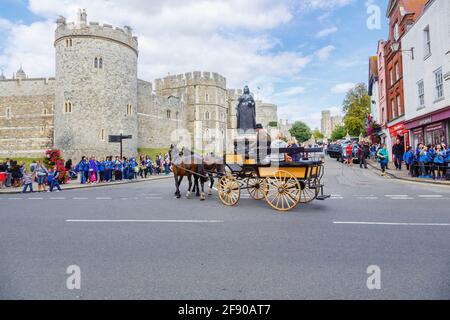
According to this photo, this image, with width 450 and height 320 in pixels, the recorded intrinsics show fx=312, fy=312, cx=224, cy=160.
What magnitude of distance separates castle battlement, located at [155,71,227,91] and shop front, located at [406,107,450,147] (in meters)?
45.7

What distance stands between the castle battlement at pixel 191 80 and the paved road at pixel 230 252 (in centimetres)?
5676

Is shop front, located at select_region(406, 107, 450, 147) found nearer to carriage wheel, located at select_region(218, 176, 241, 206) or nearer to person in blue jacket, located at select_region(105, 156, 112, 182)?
carriage wheel, located at select_region(218, 176, 241, 206)

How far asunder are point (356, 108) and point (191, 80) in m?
31.9

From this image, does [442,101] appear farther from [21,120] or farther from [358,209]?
[21,120]

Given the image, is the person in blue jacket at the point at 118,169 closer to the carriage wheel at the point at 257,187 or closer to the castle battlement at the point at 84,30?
the carriage wheel at the point at 257,187

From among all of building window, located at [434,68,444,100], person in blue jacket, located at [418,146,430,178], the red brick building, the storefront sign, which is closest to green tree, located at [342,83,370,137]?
the red brick building

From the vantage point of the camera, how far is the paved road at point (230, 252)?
341cm

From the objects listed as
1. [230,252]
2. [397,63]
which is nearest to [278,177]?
[230,252]

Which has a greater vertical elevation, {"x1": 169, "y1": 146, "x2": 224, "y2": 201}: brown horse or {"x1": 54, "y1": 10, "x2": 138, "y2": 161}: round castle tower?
{"x1": 54, "y1": 10, "x2": 138, "y2": 161}: round castle tower

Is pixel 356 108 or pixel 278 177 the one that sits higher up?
pixel 356 108

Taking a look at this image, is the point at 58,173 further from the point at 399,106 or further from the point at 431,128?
the point at 399,106

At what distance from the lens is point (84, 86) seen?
34656 millimetres

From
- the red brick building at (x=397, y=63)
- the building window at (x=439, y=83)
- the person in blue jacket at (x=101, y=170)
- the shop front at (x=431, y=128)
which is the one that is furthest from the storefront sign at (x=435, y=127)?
the person in blue jacket at (x=101, y=170)

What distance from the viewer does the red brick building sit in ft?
77.4
